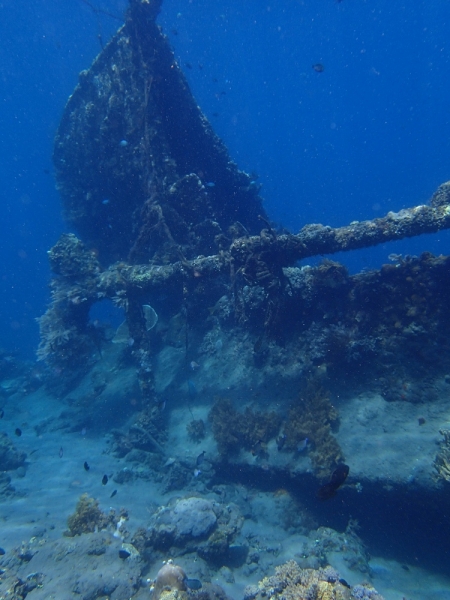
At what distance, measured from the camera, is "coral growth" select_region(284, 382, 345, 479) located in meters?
7.77

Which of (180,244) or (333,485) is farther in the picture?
(180,244)

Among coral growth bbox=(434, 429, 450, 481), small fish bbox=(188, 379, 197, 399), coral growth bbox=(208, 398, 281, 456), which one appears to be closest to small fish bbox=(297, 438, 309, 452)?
Answer: coral growth bbox=(208, 398, 281, 456)

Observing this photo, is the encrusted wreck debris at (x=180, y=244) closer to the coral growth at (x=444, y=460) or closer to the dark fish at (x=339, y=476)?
the coral growth at (x=444, y=460)

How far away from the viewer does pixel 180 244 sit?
1353 cm

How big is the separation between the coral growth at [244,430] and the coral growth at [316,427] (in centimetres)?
56

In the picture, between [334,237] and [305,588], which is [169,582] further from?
[334,237]

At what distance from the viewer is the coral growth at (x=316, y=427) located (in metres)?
7.77

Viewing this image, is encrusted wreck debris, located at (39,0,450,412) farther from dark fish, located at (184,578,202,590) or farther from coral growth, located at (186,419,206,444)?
dark fish, located at (184,578,202,590)

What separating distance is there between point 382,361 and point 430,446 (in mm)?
2434

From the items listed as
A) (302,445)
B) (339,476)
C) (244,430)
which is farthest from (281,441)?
(339,476)

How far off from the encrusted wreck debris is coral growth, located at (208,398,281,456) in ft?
6.92

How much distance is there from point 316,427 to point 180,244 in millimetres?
8802

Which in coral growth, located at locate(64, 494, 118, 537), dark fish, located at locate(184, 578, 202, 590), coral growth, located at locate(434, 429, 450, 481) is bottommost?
coral growth, located at locate(64, 494, 118, 537)

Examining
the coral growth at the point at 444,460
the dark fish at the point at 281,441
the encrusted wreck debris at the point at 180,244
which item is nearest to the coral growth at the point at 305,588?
the coral growth at the point at 444,460
